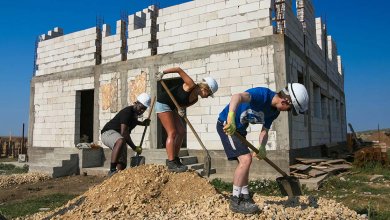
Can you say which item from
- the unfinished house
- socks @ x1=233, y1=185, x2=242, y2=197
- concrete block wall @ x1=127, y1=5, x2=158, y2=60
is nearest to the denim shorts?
socks @ x1=233, y1=185, x2=242, y2=197

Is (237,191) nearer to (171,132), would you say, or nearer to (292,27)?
(171,132)

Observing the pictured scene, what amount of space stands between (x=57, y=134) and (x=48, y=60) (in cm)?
316

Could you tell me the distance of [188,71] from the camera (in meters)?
9.77

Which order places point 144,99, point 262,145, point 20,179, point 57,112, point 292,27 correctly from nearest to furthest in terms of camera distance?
point 262,145 < point 144,99 < point 292,27 < point 20,179 < point 57,112

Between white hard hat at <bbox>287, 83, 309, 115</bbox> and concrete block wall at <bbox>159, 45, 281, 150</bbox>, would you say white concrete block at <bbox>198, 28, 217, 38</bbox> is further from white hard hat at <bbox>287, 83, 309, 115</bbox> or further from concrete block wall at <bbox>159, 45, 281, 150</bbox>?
white hard hat at <bbox>287, 83, 309, 115</bbox>

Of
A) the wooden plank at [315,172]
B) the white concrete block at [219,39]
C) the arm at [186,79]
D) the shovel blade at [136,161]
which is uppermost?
the white concrete block at [219,39]

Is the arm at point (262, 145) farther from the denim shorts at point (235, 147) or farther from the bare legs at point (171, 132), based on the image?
the bare legs at point (171, 132)

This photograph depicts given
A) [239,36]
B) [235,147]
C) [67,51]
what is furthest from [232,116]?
[67,51]

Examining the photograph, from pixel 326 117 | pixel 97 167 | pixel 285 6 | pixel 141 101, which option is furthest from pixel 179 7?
pixel 326 117

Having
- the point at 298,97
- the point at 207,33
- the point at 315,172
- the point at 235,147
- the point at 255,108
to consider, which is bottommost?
the point at 315,172

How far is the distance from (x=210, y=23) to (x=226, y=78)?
5.72 feet

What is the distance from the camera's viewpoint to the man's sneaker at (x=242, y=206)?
3756 millimetres

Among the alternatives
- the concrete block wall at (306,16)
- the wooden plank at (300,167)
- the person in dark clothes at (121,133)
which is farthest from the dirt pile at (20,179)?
the concrete block wall at (306,16)

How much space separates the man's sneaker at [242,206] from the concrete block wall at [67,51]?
945 centimetres
